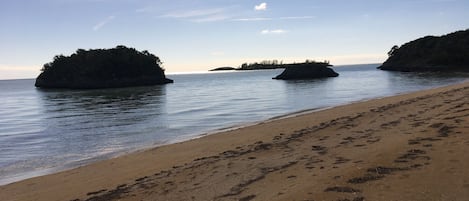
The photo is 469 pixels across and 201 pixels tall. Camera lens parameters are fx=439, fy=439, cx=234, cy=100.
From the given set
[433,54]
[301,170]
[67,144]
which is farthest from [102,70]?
[301,170]

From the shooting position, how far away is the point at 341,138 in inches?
475

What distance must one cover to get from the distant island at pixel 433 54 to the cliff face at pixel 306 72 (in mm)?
27059

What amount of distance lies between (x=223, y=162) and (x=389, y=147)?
12.4 feet

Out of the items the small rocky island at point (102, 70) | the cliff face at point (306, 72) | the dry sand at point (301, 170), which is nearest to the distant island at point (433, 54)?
the cliff face at point (306, 72)

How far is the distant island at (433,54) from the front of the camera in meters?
116

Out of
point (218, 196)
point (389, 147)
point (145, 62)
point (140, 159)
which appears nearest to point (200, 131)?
point (140, 159)

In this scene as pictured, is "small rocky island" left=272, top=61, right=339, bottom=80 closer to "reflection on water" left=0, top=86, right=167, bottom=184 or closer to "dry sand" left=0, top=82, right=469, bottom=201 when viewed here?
"reflection on water" left=0, top=86, right=167, bottom=184

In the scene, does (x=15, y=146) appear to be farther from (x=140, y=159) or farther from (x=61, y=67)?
(x=61, y=67)

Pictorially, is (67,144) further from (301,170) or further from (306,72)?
(306,72)

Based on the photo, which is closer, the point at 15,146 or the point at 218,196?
the point at 218,196

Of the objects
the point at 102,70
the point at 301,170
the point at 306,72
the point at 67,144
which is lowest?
the point at 67,144

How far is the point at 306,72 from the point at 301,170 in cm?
11384

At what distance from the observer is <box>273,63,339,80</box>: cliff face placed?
119 metres

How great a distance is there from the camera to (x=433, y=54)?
129250 mm
